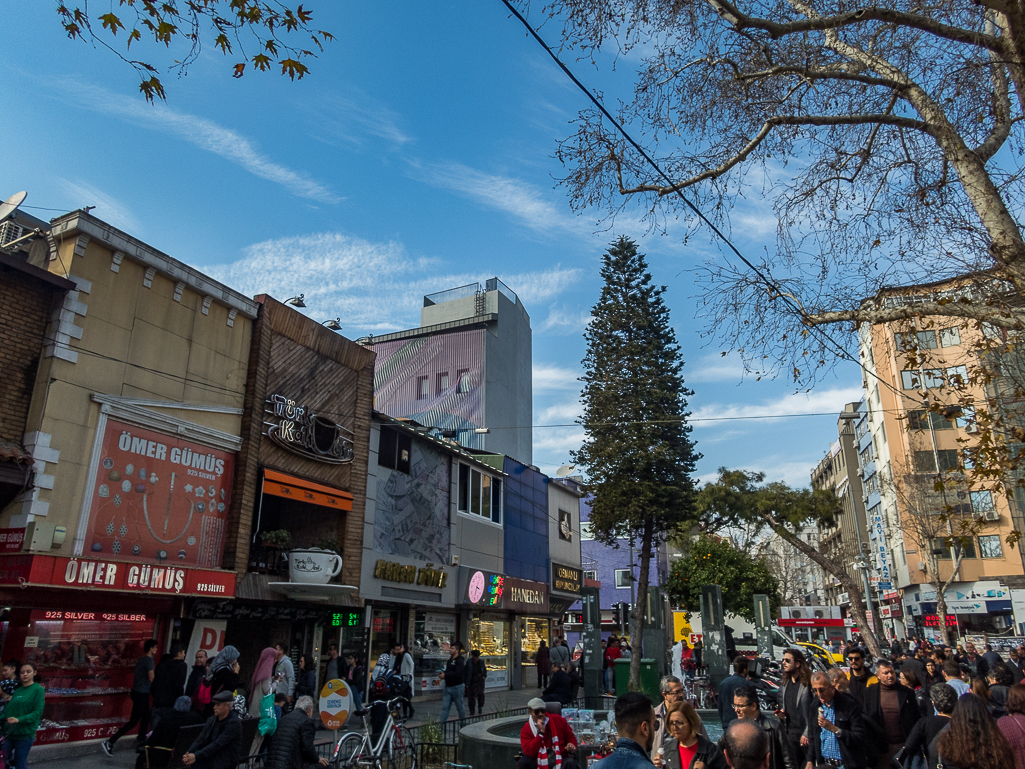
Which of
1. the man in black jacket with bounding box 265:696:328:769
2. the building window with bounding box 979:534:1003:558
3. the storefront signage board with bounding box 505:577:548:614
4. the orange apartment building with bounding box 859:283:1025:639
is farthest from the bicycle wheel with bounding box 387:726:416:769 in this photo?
the building window with bounding box 979:534:1003:558

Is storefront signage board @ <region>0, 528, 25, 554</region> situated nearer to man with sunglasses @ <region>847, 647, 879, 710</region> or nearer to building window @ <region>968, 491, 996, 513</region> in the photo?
man with sunglasses @ <region>847, 647, 879, 710</region>

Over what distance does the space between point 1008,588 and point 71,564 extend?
44743mm

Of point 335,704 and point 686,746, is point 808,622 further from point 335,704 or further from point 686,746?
point 686,746

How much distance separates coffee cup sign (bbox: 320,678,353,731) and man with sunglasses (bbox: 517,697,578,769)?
15.6 feet

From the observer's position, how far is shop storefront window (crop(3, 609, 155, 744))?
12.1 metres

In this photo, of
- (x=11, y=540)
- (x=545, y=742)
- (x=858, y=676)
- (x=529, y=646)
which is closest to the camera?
(x=545, y=742)

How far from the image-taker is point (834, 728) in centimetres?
640

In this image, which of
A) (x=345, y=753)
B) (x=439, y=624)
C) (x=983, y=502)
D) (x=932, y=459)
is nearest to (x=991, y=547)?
(x=983, y=502)

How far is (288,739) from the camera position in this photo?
7.72 m

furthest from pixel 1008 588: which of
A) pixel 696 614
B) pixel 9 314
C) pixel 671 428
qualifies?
pixel 9 314

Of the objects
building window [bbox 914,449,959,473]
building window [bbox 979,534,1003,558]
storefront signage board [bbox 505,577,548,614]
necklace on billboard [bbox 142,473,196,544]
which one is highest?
building window [bbox 914,449,959,473]

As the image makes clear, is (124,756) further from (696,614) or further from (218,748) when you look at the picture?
(696,614)

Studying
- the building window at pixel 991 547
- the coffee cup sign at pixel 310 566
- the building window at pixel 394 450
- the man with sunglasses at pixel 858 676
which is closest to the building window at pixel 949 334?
the man with sunglasses at pixel 858 676

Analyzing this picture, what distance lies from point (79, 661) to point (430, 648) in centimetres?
1165
